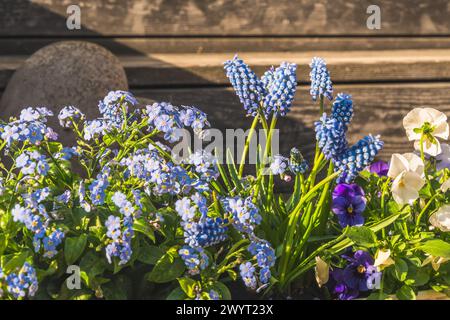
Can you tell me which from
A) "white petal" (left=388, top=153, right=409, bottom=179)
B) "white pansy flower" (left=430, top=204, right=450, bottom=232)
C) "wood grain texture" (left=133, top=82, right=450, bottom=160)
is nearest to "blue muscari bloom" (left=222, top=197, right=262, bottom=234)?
"white petal" (left=388, top=153, right=409, bottom=179)

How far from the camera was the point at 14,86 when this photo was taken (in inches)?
135

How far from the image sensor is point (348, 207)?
92.5 inches

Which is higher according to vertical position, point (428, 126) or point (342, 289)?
point (428, 126)

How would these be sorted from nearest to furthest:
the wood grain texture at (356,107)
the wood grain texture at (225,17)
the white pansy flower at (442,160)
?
1. the white pansy flower at (442,160)
2. the wood grain texture at (356,107)
3. the wood grain texture at (225,17)

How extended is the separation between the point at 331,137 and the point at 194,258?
47 cm

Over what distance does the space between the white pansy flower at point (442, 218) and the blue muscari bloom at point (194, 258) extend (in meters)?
0.67

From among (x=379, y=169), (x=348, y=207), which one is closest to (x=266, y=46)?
(x=379, y=169)

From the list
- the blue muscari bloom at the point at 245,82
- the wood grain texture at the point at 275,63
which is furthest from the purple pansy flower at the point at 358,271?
the wood grain texture at the point at 275,63

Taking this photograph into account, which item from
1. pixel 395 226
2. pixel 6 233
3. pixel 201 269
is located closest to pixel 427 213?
pixel 395 226

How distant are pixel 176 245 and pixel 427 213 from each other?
31.2 inches

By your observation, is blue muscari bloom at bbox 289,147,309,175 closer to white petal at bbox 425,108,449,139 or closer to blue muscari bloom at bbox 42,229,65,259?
white petal at bbox 425,108,449,139

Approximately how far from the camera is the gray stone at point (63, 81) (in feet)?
11.1

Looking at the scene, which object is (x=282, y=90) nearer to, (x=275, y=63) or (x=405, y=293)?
(x=405, y=293)

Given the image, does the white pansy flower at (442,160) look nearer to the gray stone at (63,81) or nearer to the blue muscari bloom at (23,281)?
the blue muscari bloom at (23,281)
